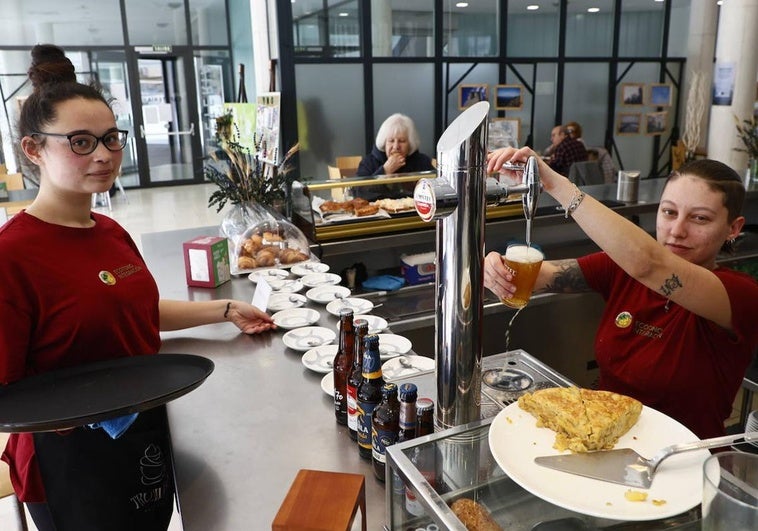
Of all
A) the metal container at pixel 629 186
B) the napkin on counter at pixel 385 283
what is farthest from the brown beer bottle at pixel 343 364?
the metal container at pixel 629 186

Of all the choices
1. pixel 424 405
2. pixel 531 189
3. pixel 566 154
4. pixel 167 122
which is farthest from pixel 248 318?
pixel 167 122

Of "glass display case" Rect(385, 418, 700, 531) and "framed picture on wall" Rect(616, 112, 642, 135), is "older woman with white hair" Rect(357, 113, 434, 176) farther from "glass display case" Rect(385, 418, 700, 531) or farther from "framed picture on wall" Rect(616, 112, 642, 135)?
"framed picture on wall" Rect(616, 112, 642, 135)

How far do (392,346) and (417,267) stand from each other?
135 centimetres

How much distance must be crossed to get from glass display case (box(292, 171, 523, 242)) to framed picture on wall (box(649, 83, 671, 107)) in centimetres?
751

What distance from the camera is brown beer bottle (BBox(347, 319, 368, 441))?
4.45 ft

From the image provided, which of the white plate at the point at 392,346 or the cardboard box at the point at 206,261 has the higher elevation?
the cardboard box at the point at 206,261

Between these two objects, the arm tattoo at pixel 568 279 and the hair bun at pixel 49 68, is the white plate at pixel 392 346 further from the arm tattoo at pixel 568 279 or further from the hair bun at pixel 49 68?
the hair bun at pixel 49 68

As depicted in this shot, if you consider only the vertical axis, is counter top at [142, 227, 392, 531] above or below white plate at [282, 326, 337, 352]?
below

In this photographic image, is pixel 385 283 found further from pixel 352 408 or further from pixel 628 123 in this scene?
pixel 628 123

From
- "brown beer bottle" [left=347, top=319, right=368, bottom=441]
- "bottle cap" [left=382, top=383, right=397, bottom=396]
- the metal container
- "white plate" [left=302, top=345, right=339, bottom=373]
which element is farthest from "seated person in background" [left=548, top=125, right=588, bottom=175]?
"bottle cap" [left=382, top=383, right=397, bottom=396]

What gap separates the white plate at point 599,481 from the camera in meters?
0.80

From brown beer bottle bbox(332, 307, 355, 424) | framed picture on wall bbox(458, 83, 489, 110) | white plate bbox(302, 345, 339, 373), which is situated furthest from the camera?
framed picture on wall bbox(458, 83, 489, 110)

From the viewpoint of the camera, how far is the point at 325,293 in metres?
2.47

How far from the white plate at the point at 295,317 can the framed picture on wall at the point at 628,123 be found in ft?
28.1
